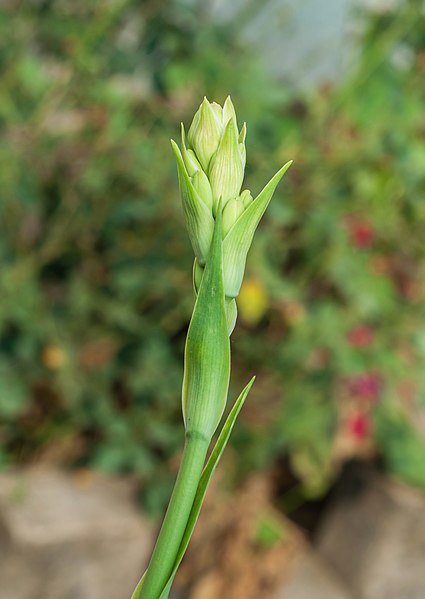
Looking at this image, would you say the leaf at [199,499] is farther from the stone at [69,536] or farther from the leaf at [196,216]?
the stone at [69,536]

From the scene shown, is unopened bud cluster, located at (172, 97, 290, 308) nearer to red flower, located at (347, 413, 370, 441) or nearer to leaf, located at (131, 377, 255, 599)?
leaf, located at (131, 377, 255, 599)

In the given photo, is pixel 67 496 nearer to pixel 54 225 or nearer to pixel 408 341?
pixel 54 225

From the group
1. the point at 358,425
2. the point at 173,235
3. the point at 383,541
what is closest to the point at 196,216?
the point at 173,235

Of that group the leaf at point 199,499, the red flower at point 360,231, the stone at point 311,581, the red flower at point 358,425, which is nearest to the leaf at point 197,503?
the leaf at point 199,499

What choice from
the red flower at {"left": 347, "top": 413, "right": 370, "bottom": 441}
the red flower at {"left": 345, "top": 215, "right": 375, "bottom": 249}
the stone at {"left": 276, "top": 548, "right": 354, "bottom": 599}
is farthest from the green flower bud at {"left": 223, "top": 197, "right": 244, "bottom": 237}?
the stone at {"left": 276, "top": 548, "right": 354, "bottom": 599}

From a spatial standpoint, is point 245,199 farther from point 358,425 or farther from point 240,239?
point 358,425

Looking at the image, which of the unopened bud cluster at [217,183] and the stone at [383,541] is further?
the stone at [383,541]
